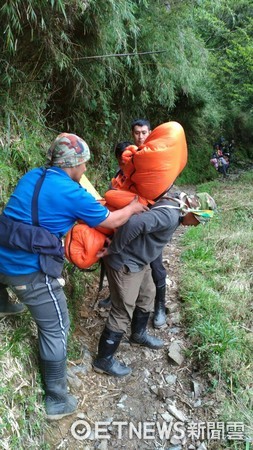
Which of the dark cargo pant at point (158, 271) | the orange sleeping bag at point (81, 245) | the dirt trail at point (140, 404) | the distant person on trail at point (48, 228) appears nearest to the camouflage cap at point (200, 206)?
the distant person on trail at point (48, 228)

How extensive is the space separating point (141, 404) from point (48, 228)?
1.72m

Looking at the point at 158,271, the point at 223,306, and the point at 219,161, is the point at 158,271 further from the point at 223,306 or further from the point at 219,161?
the point at 219,161

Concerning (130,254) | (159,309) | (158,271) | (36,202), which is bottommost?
(159,309)

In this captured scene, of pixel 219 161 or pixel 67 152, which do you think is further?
pixel 219 161

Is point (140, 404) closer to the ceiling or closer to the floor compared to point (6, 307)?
closer to the floor

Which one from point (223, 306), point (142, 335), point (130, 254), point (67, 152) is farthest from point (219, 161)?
point (67, 152)

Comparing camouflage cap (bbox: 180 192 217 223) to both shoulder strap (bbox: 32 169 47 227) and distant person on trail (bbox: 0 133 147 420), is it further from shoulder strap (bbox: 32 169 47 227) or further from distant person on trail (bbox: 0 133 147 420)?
shoulder strap (bbox: 32 169 47 227)

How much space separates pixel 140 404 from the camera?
272 cm

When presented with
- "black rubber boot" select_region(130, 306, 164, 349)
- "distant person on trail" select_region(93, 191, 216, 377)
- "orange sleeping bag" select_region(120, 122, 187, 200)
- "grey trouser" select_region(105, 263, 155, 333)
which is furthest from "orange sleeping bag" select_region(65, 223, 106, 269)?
"black rubber boot" select_region(130, 306, 164, 349)

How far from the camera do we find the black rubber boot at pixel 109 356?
2.81 m

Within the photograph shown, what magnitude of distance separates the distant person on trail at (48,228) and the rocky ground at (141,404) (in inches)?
14.0

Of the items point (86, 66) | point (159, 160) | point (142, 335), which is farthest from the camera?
point (86, 66)

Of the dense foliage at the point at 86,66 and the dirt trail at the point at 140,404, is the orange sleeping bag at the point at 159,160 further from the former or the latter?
the dirt trail at the point at 140,404

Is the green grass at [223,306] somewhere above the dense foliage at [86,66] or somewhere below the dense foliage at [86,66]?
below
